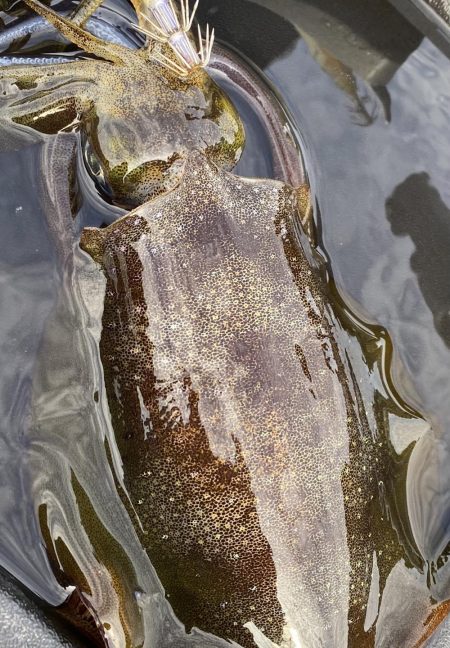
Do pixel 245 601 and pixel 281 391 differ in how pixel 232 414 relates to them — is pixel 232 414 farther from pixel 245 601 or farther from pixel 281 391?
pixel 245 601

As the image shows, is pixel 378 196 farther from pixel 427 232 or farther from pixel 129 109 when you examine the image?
pixel 129 109

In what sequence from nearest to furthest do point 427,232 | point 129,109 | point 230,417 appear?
point 230,417 → point 129,109 → point 427,232

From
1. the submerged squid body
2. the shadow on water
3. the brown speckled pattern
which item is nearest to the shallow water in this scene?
the shadow on water

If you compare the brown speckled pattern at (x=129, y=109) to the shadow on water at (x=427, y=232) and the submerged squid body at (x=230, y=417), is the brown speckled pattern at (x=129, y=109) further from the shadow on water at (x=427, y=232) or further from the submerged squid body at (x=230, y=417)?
the shadow on water at (x=427, y=232)

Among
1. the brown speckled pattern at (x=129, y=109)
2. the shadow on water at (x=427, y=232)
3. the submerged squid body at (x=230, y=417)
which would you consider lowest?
the submerged squid body at (x=230, y=417)

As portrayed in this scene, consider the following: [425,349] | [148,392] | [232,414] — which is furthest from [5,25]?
[425,349]

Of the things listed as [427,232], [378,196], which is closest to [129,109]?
[378,196]

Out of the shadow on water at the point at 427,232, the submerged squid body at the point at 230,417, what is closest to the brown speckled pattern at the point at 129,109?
the submerged squid body at the point at 230,417
